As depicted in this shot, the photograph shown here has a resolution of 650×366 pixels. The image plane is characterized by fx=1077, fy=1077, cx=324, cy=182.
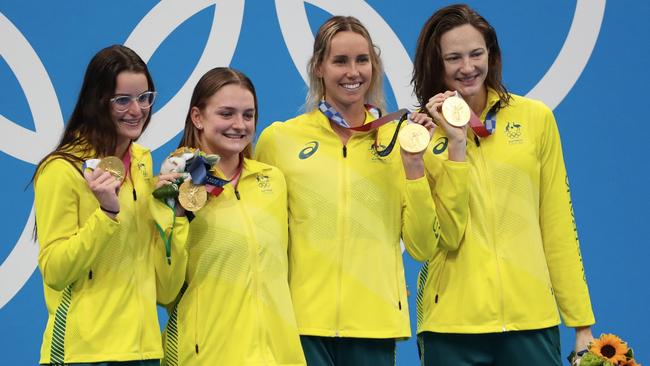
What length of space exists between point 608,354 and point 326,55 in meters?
1.51

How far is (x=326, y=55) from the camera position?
4066 millimetres

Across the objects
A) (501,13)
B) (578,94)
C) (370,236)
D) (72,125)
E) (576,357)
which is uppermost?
(501,13)

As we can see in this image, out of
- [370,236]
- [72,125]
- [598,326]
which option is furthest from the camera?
[598,326]

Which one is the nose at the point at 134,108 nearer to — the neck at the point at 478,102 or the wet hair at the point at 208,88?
the wet hair at the point at 208,88

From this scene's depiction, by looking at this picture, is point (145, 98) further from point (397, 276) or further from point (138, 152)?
point (397, 276)

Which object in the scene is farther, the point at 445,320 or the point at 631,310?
the point at 631,310

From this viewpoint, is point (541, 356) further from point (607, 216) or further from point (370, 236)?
point (607, 216)

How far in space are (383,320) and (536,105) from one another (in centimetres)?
102

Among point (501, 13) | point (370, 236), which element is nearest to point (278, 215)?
point (370, 236)

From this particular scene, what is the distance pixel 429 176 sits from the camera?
161 inches

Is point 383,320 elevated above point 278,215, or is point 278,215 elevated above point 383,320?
point 278,215

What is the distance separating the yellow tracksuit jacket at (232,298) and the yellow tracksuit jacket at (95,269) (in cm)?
11

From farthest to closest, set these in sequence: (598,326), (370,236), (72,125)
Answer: (598,326)
(370,236)
(72,125)

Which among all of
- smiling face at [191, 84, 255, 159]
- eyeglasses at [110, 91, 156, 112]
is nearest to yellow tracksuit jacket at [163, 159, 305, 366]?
smiling face at [191, 84, 255, 159]
